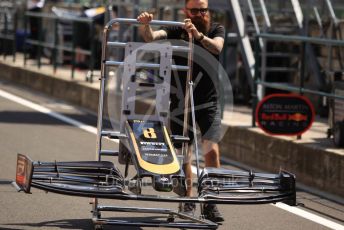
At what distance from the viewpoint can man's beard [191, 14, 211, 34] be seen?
984cm

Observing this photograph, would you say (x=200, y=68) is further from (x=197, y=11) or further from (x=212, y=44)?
(x=197, y=11)

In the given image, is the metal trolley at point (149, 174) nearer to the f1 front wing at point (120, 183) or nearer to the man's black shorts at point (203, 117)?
the f1 front wing at point (120, 183)

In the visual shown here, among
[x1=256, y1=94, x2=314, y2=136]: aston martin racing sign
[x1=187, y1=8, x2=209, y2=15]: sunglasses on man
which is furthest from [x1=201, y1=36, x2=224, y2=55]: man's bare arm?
[x1=256, y1=94, x2=314, y2=136]: aston martin racing sign

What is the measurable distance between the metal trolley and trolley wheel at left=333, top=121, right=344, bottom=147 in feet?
11.1

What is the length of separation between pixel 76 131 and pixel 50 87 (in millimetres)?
5658

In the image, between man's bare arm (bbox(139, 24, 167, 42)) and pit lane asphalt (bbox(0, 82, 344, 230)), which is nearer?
man's bare arm (bbox(139, 24, 167, 42))

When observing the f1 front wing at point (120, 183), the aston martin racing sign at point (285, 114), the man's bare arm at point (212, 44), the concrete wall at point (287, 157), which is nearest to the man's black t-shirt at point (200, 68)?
the man's bare arm at point (212, 44)

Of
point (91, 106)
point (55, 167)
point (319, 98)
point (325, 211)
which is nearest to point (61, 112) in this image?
point (91, 106)

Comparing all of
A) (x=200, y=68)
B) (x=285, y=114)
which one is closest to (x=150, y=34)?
(x=200, y=68)

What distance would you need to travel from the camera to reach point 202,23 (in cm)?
986

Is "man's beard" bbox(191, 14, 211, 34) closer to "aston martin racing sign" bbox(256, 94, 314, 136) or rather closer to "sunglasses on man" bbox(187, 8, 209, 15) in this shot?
"sunglasses on man" bbox(187, 8, 209, 15)

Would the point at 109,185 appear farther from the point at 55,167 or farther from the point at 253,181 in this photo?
the point at 253,181

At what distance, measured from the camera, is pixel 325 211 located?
11062 millimetres

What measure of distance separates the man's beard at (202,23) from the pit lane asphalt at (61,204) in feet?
5.39
